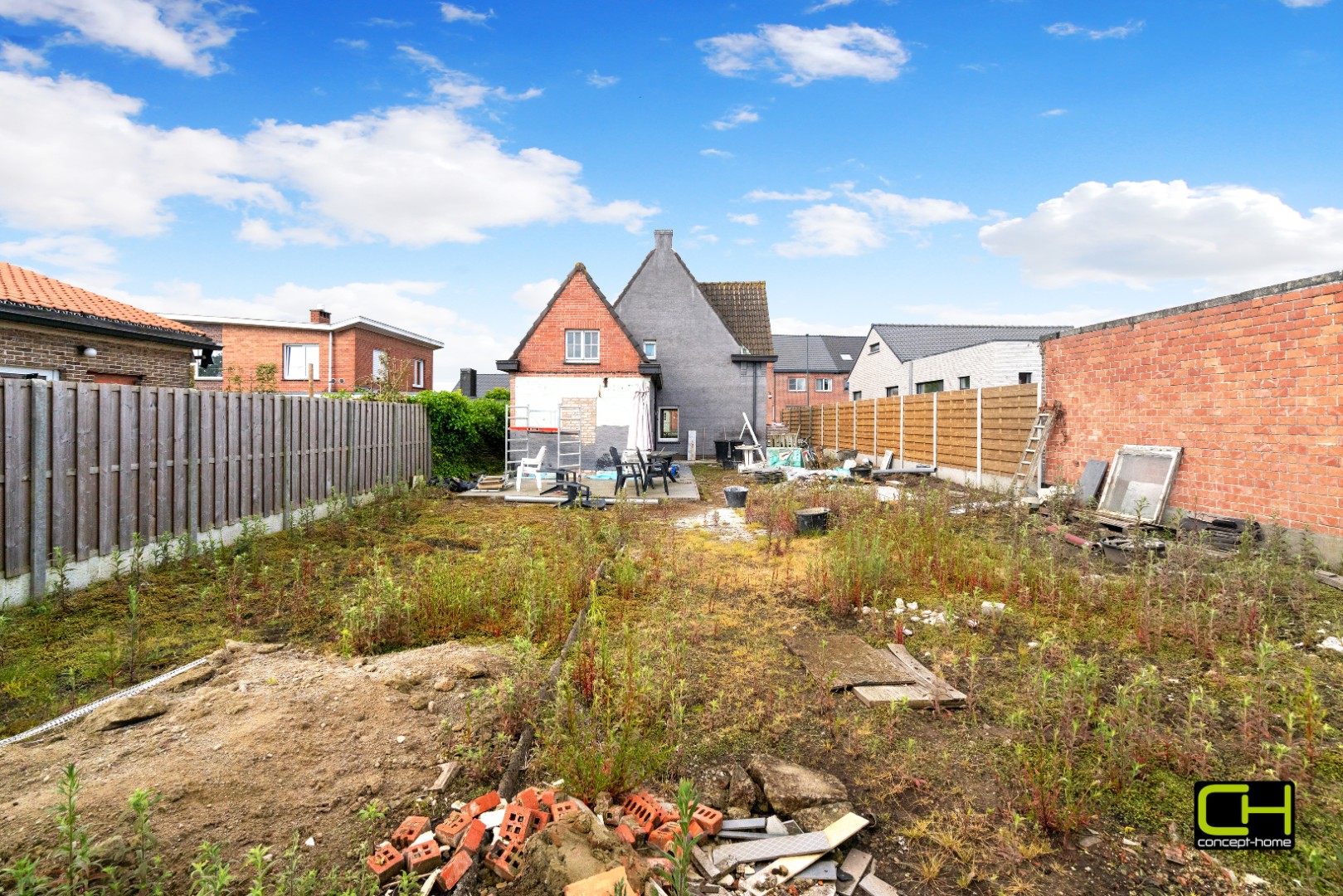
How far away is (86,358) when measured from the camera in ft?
41.1

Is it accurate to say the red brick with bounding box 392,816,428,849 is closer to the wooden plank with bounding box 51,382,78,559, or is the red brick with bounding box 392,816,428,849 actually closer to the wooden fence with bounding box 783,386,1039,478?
the wooden plank with bounding box 51,382,78,559

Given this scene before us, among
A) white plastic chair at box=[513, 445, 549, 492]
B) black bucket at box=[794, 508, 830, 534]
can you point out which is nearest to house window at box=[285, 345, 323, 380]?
white plastic chair at box=[513, 445, 549, 492]

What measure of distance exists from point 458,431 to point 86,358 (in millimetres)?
7323

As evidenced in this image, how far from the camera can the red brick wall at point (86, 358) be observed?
1125 centimetres

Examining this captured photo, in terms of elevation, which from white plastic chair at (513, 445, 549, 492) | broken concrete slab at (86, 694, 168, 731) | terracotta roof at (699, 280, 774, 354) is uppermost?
terracotta roof at (699, 280, 774, 354)

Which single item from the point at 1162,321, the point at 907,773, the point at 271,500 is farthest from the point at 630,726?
the point at 1162,321

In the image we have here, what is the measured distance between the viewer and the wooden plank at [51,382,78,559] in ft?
18.4

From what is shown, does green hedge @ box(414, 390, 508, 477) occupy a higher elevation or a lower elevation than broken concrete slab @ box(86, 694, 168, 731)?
higher

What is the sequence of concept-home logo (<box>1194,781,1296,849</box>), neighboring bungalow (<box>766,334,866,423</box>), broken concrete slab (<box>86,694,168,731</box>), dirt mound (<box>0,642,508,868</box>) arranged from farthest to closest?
neighboring bungalow (<box>766,334,866,423</box>)
broken concrete slab (<box>86,694,168,731</box>)
concept-home logo (<box>1194,781,1296,849</box>)
dirt mound (<box>0,642,508,868</box>)

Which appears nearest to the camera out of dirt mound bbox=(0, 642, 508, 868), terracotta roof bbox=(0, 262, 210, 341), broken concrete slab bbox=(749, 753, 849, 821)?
dirt mound bbox=(0, 642, 508, 868)

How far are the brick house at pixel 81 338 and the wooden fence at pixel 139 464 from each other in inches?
197

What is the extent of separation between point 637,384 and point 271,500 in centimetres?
1259

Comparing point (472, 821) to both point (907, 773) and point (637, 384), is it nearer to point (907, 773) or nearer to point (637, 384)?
point (907, 773)

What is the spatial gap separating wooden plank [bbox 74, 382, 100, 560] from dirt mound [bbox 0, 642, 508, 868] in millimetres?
2916
